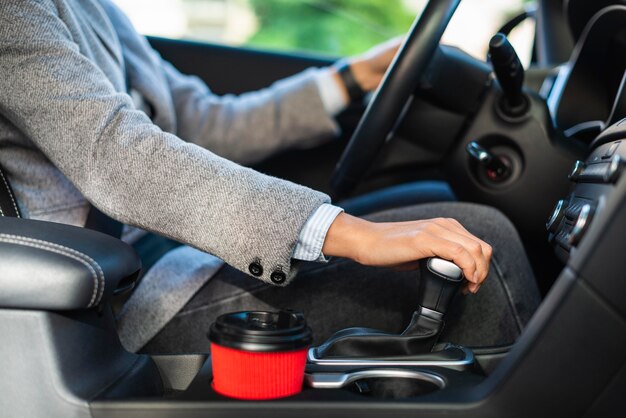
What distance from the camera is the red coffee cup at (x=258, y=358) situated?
0.66 metres

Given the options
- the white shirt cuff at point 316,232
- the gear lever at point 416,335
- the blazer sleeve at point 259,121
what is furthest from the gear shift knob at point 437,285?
the blazer sleeve at point 259,121

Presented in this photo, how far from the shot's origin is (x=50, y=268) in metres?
0.69

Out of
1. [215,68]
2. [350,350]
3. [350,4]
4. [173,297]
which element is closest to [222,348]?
[350,350]

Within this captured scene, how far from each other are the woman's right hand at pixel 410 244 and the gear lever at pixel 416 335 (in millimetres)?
21

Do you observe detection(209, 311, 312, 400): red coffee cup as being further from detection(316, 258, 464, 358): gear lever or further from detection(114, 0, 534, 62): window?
detection(114, 0, 534, 62): window

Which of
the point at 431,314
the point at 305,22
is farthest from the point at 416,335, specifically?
the point at 305,22

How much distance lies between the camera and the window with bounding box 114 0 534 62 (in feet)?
5.93

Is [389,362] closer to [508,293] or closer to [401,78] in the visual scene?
[508,293]

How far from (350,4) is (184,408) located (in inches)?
127

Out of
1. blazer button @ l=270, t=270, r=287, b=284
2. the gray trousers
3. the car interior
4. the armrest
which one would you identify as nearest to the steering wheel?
the car interior

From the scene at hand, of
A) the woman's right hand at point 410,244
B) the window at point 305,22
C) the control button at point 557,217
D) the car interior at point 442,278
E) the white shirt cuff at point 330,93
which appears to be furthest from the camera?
the window at point 305,22

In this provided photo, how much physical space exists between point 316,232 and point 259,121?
651mm

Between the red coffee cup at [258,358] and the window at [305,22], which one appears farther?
the window at [305,22]

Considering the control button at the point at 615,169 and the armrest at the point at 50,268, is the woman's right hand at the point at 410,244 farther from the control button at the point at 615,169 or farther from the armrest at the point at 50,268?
the armrest at the point at 50,268
